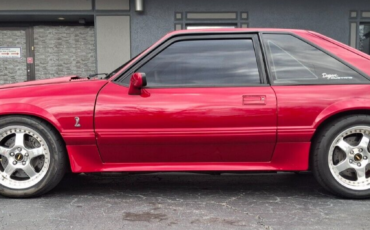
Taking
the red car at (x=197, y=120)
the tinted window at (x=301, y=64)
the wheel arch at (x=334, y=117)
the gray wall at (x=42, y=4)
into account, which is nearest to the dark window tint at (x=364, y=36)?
the gray wall at (x=42, y=4)

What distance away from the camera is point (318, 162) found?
3.43 metres

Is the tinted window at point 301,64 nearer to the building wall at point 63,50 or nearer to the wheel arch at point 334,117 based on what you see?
the wheel arch at point 334,117

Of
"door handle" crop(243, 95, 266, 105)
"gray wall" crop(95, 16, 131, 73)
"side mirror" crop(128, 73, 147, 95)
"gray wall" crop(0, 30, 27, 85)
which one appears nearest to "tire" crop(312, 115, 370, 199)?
"door handle" crop(243, 95, 266, 105)

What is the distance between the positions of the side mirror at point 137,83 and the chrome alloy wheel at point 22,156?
87 centimetres

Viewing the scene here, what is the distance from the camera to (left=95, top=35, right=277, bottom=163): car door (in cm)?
337

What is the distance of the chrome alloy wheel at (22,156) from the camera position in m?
3.46

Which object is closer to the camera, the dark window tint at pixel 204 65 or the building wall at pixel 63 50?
the dark window tint at pixel 204 65

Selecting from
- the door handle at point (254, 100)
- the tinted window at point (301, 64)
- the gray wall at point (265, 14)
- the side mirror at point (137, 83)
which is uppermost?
the gray wall at point (265, 14)

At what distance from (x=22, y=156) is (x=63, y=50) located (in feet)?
24.1

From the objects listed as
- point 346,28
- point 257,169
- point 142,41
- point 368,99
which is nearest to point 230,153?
point 257,169

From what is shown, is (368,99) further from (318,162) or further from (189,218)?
(189,218)

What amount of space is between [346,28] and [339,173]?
6.88 meters

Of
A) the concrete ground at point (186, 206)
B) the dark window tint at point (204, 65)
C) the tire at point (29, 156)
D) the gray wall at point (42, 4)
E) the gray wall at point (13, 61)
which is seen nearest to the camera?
the concrete ground at point (186, 206)

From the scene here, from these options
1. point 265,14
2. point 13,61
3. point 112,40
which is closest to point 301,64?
point 265,14
